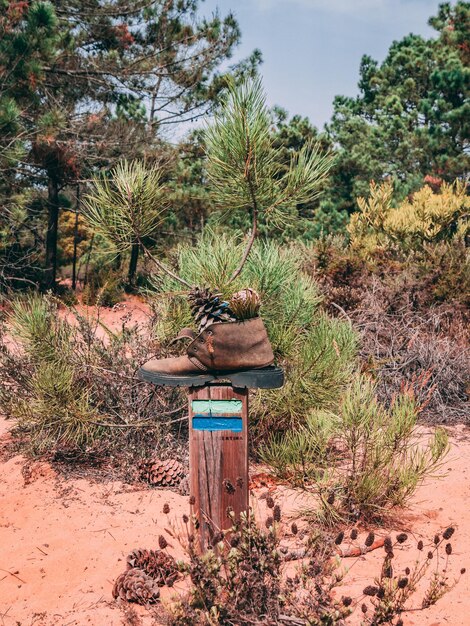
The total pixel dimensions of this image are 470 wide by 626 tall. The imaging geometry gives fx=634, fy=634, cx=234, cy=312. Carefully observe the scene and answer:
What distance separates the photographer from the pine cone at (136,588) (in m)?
2.87

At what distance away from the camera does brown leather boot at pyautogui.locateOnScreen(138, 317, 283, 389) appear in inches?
110

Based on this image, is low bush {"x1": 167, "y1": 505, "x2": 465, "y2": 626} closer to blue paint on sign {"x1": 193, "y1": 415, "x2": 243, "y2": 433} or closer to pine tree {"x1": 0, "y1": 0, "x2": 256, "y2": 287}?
blue paint on sign {"x1": 193, "y1": 415, "x2": 243, "y2": 433}

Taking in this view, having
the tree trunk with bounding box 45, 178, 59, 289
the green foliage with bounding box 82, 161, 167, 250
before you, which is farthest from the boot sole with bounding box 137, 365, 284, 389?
the tree trunk with bounding box 45, 178, 59, 289

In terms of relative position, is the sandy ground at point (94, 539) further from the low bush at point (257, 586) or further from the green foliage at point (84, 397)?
the low bush at point (257, 586)

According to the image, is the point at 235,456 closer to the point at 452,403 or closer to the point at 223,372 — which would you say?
the point at 223,372

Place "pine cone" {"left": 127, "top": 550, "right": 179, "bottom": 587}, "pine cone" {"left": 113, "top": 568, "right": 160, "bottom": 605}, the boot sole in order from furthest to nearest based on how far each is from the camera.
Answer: "pine cone" {"left": 127, "top": 550, "right": 179, "bottom": 587} < "pine cone" {"left": 113, "top": 568, "right": 160, "bottom": 605} < the boot sole

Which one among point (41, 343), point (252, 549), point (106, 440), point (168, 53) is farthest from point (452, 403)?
point (168, 53)

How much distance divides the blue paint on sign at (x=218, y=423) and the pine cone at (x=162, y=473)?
1585mm

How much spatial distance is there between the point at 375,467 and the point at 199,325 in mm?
1479

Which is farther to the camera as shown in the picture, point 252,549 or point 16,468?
point 16,468

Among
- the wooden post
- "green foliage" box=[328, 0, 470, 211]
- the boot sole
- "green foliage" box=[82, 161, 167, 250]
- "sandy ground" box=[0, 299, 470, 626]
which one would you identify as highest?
"green foliage" box=[328, 0, 470, 211]

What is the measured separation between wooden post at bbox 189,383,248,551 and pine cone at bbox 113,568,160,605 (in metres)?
0.35

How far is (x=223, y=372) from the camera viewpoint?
2854mm

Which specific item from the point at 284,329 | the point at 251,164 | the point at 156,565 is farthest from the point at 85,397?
the point at 251,164
